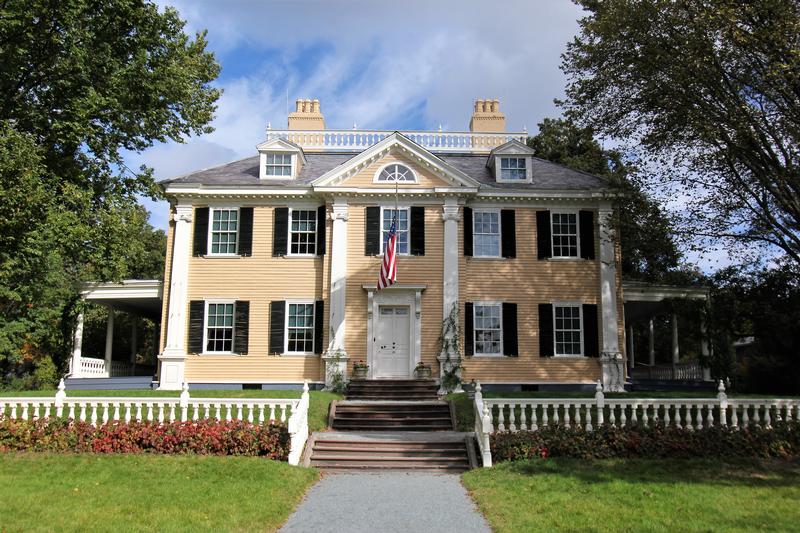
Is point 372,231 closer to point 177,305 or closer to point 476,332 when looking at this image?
point 476,332

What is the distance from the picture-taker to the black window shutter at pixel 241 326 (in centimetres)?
2072

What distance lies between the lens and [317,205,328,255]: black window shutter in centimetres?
2114

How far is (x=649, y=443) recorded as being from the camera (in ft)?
39.3

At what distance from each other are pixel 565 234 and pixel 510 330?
3729 mm

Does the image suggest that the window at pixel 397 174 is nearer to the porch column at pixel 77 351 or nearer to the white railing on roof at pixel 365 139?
the white railing on roof at pixel 365 139

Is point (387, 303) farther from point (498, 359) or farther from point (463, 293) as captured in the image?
point (498, 359)

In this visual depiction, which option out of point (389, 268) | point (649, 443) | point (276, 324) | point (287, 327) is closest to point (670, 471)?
point (649, 443)

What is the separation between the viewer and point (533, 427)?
1282 cm

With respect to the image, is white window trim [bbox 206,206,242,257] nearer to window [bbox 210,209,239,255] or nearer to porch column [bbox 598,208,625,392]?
window [bbox 210,209,239,255]

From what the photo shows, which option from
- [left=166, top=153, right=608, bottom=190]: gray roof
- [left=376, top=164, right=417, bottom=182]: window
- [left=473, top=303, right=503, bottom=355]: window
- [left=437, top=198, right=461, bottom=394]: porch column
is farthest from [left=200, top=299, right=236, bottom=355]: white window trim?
[left=473, top=303, right=503, bottom=355]: window

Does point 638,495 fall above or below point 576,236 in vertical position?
below

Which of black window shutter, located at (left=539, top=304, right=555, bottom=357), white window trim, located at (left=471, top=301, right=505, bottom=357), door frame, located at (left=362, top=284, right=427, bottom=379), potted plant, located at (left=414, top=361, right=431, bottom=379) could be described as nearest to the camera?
potted plant, located at (left=414, top=361, right=431, bottom=379)

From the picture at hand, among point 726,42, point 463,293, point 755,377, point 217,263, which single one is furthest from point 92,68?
point 755,377

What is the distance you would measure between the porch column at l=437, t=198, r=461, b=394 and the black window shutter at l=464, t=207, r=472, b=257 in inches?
12.3
